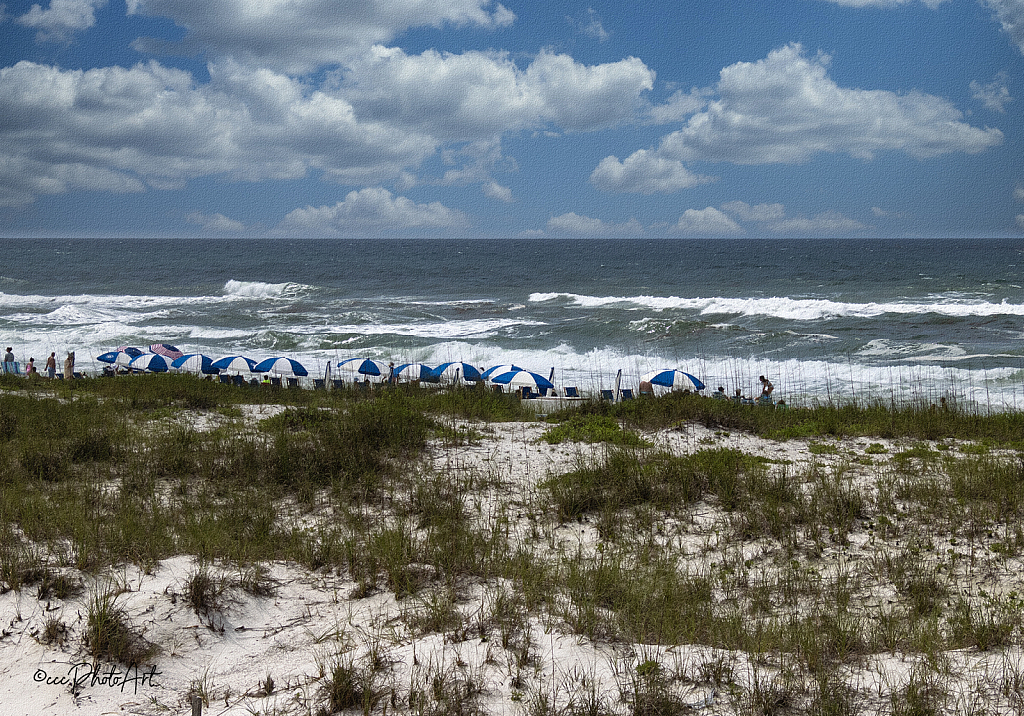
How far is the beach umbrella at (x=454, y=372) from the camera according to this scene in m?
20.5

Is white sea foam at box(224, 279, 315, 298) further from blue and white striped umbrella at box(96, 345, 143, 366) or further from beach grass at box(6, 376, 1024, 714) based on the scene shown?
beach grass at box(6, 376, 1024, 714)

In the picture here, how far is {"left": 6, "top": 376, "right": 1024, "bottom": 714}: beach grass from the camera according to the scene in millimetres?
4062

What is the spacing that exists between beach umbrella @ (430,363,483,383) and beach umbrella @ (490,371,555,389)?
2.45 feet

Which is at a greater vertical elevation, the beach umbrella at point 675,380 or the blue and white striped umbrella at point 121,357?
the blue and white striped umbrella at point 121,357

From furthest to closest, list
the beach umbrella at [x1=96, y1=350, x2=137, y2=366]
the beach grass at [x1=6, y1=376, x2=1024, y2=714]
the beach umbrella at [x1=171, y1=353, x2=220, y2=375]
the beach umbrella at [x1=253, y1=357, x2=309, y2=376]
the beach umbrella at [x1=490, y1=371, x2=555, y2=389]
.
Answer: the beach umbrella at [x1=96, y1=350, x2=137, y2=366]
the beach umbrella at [x1=171, y1=353, x2=220, y2=375]
the beach umbrella at [x1=253, y1=357, x2=309, y2=376]
the beach umbrella at [x1=490, y1=371, x2=555, y2=389]
the beach grass at [x1=6, y1=376, x2=1024, y2=714]

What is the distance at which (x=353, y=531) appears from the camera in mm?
6133

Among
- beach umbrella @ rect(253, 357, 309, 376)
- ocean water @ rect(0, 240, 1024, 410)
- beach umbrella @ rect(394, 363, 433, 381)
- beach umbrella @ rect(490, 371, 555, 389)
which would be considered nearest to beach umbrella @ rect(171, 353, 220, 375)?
beach umbrella @ rect(253, 357, 309, 376)

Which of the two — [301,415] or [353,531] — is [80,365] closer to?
[301,415]

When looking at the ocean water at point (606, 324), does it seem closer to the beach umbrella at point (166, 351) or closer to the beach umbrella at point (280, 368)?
the beach umbrella at point (280, 368)

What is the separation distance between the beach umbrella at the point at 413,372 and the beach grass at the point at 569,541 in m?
11.0

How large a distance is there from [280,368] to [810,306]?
33.7 meters

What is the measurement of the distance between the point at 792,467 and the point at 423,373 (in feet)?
47.1

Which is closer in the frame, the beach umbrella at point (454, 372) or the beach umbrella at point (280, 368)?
the beach umbrella at point (454, 372)

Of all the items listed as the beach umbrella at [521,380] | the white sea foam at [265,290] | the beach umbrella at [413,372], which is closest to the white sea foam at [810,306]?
the white sea foam at [265,290]
